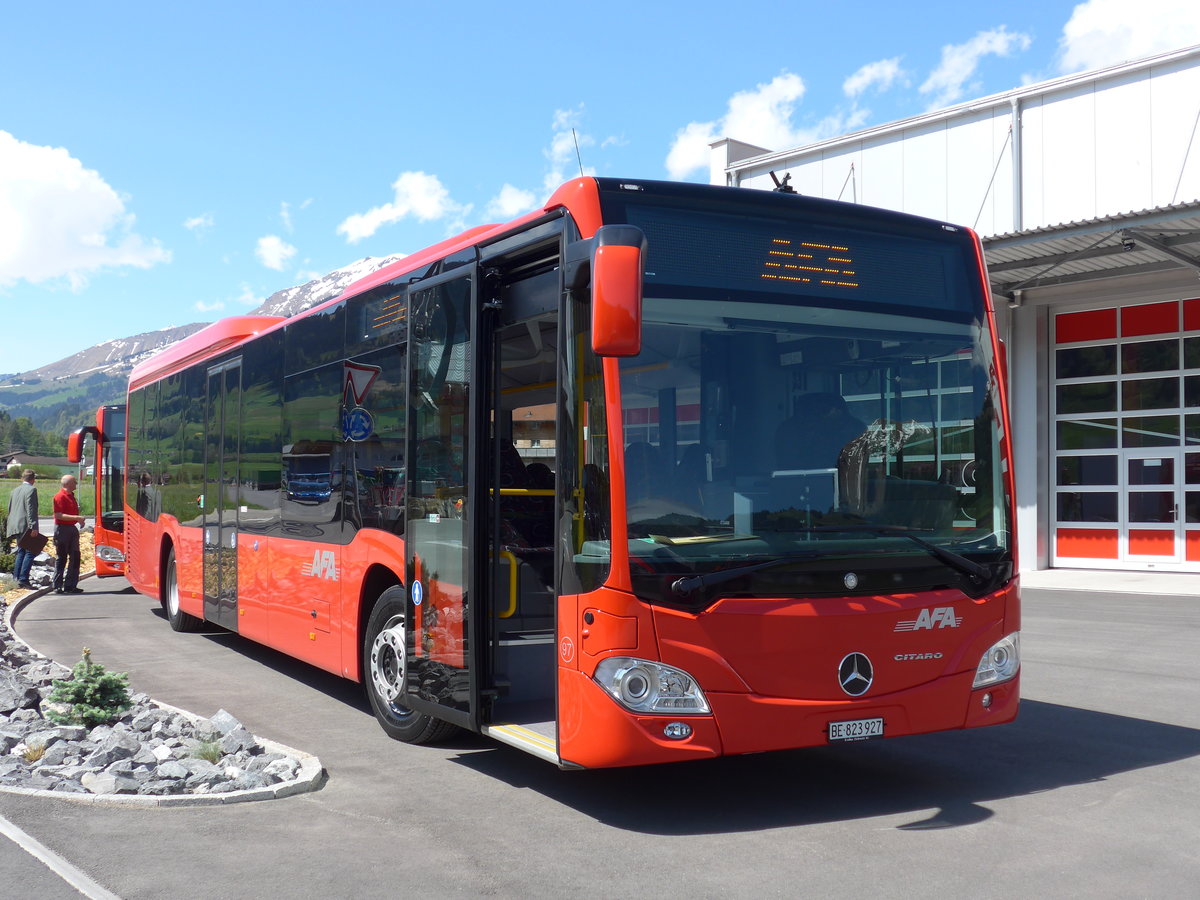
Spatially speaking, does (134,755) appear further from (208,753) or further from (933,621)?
(933,621)

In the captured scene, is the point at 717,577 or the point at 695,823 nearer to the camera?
the point at 717,577

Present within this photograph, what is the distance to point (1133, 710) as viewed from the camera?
8.74 metres

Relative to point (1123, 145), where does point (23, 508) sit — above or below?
below

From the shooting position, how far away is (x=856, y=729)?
19.1 ft

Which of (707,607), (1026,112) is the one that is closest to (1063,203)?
(1026,112)

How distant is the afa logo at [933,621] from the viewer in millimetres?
5953

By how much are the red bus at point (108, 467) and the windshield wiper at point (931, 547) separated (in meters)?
17.4

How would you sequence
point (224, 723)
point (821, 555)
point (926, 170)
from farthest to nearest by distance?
point (926, 170) < point (224, 723) < point (821, 555)

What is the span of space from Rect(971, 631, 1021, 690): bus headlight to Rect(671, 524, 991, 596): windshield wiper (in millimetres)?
397

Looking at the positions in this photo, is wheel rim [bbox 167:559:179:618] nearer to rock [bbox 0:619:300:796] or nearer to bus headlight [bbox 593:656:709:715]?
rock [bbox 0:619:300:796]

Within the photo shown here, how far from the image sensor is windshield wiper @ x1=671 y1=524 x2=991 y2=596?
550 centimetres

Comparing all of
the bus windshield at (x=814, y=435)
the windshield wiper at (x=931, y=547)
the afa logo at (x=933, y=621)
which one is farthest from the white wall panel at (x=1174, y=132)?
the afa logo at (x=933, y=621)

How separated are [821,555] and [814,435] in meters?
0.61

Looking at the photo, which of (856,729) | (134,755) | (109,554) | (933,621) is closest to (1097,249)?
(933,621)
